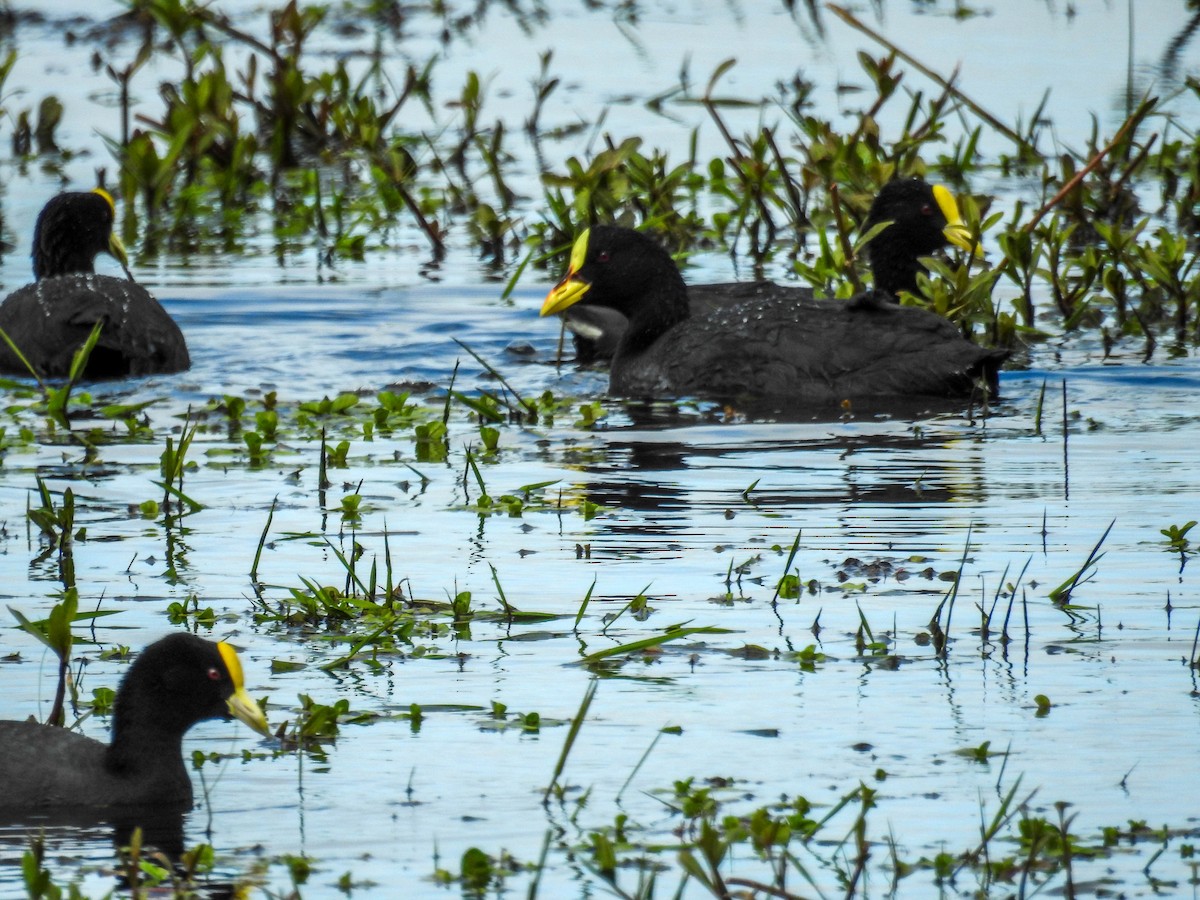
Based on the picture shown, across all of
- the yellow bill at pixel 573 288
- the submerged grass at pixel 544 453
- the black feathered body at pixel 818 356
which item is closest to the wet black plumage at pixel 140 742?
the submerged grass at pixel 544 453

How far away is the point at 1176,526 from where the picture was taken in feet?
25.1

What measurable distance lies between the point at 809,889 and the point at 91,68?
58.2 feet

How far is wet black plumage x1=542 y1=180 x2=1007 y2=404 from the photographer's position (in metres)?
10.8

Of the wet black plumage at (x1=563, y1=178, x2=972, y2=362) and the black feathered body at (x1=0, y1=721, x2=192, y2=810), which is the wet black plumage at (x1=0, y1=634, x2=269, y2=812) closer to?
the black feathered body at (x1=0, y1=721, x2=192, y2=810)

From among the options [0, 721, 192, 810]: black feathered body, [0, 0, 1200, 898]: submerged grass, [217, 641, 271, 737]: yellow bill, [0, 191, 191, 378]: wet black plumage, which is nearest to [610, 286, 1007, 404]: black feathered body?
[0, 0, 1200, 898]: submerged grass

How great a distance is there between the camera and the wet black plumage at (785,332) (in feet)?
35.3

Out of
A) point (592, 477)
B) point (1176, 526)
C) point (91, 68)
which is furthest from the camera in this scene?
point (91, 68)

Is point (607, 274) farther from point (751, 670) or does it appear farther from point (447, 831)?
point (447, 831)

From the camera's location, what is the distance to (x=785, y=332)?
36.3 ft

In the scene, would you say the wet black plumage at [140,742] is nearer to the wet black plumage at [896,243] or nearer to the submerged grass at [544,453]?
the submerged grass at [544,453]

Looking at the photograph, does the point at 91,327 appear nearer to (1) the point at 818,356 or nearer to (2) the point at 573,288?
(2) the point at 573,288

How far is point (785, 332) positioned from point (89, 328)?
3.69 metres

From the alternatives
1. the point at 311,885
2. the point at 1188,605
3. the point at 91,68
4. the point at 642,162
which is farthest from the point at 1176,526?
the point at 91,68

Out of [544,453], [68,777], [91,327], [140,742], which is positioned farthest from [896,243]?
[68,777]
